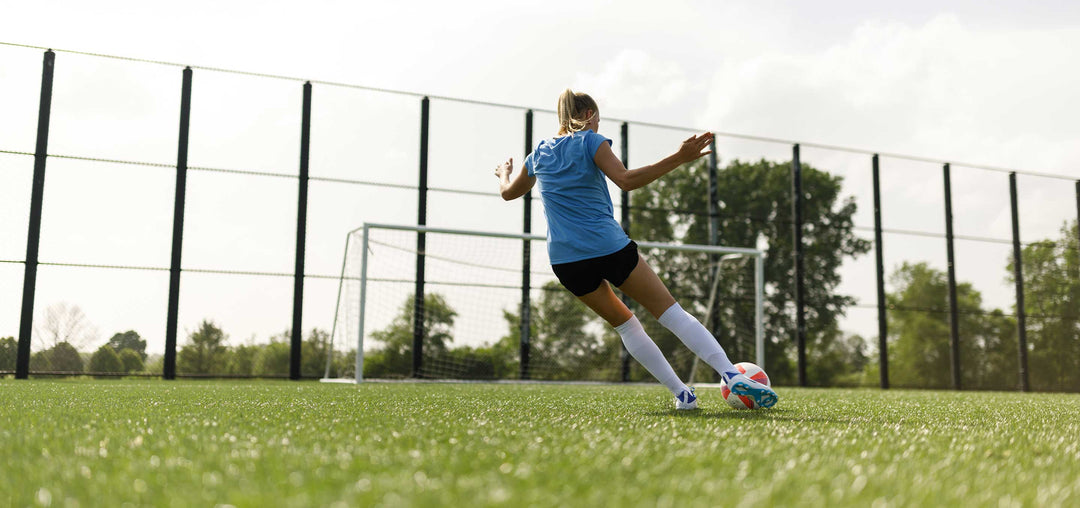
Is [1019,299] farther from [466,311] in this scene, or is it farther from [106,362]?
[106,362]

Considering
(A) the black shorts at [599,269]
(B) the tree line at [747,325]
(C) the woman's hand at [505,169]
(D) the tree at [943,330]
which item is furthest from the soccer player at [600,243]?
(D) the tree at [943,330]

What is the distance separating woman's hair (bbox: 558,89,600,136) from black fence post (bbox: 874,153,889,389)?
11948 millimetres

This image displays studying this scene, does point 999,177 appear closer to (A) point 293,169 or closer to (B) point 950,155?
(B) point 950,155

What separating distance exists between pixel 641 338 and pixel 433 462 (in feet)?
6.49

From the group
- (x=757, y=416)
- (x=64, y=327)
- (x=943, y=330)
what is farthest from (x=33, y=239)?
(x=943, y=330)

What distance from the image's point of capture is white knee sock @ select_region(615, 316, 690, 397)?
11.2 ft

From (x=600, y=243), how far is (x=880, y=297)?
1221 cm

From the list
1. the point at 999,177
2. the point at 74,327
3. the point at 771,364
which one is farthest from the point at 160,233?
the point at 999,177

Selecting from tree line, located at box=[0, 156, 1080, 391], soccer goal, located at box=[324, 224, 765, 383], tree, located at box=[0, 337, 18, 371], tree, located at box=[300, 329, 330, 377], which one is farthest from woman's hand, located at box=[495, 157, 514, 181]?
tree, located at box=[0, 337, 18, 371]

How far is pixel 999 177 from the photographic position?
15.6m

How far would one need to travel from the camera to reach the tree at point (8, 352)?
9.48 metres

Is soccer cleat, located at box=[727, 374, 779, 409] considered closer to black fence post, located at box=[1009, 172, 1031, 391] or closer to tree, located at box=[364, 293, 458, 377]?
tree, located at box=[364, 293, 458, 377]

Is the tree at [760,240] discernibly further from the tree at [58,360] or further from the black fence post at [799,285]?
the tree at [58,360]

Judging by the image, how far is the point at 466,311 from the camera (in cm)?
1112
